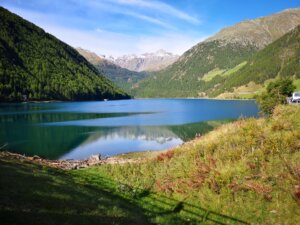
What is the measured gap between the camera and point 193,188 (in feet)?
71.8

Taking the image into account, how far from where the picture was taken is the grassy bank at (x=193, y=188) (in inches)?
579

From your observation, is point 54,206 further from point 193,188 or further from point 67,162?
point 67,162

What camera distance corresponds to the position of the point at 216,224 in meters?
17.3

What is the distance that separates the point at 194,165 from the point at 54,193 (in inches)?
451

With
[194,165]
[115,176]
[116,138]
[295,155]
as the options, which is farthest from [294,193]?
[116,138]

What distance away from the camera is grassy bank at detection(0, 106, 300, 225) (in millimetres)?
14695

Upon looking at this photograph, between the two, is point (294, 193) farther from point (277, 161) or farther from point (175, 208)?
point (175, 208)

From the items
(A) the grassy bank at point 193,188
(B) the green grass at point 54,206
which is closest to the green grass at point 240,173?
(A) the grassy bank at point 193,188

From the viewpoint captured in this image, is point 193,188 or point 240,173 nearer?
point 240,173

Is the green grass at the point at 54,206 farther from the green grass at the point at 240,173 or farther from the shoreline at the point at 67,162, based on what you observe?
the shoreline at the point at 67,162

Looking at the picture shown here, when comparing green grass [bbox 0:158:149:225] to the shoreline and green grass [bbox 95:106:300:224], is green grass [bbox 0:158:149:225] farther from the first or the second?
the shoreline

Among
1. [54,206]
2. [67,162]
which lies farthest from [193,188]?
[67,162]

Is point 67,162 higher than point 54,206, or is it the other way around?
point 54,206

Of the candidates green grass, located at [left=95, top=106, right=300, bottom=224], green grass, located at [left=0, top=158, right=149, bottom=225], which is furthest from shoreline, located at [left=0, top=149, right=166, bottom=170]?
green grass, located at [left=0, top=158, right=149, bottom=225]
